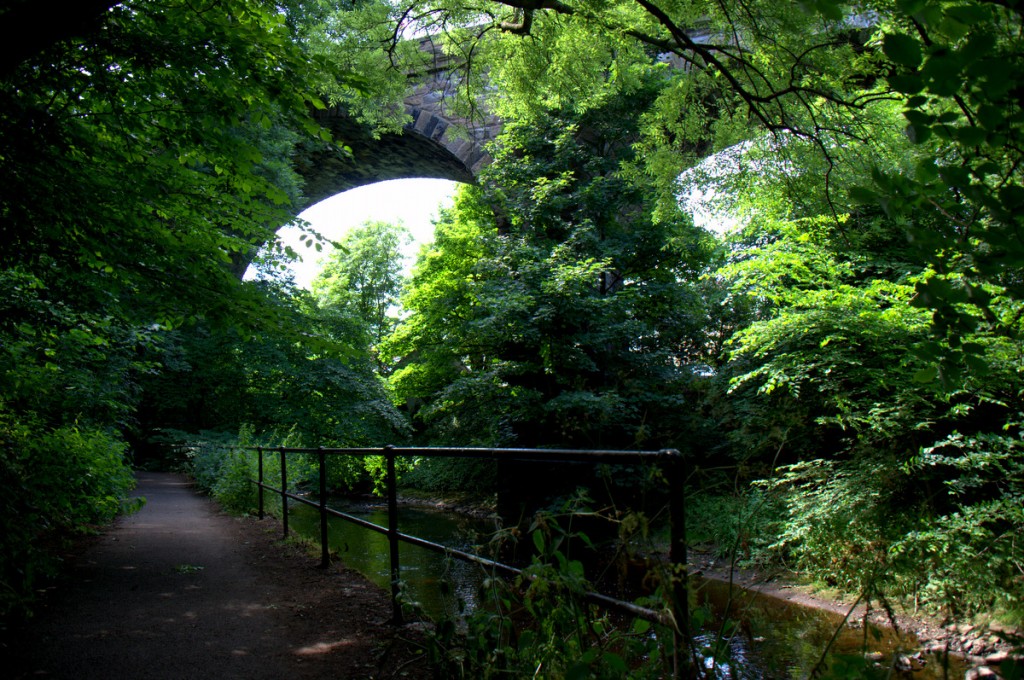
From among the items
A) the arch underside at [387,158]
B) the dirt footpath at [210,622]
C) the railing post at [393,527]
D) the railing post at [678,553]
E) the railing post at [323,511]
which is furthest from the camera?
the arch underside at [387,158]

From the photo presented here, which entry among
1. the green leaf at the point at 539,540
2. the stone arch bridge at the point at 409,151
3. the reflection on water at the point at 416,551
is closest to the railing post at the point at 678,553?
the green leaf at the point at 539,540

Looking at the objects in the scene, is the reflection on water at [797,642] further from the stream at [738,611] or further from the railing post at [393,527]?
the railing post at [393,527]

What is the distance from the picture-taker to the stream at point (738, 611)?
2.61 metres

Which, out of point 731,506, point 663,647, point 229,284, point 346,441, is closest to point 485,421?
point 731,506

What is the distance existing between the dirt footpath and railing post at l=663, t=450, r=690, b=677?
1370 millimetres

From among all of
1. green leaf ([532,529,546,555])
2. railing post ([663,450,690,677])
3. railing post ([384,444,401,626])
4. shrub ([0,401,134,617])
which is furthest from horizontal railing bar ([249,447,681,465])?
shrub ([0,401,134,617])

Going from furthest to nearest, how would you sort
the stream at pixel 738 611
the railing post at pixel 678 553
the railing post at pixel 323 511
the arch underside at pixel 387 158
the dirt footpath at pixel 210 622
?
the arch underside at pixel 387 158, the railing post at pixel 323 511, the dirt footpath at pixel 210 622, the stream at pixel 738 611, the railing post at pixel 678 553

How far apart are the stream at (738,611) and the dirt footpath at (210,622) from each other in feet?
1.07

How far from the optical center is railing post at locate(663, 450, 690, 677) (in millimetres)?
1522

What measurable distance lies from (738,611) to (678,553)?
4.23 meters

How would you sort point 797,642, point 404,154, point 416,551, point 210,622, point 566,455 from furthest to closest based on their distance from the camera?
point 404,154, point 416,551, point 797,642, point 210,622, point 566,455

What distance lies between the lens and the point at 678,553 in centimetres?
160

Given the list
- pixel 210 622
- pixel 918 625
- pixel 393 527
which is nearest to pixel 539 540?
pixel 393 527

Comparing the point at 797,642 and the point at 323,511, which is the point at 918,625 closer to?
the point at 797,642
